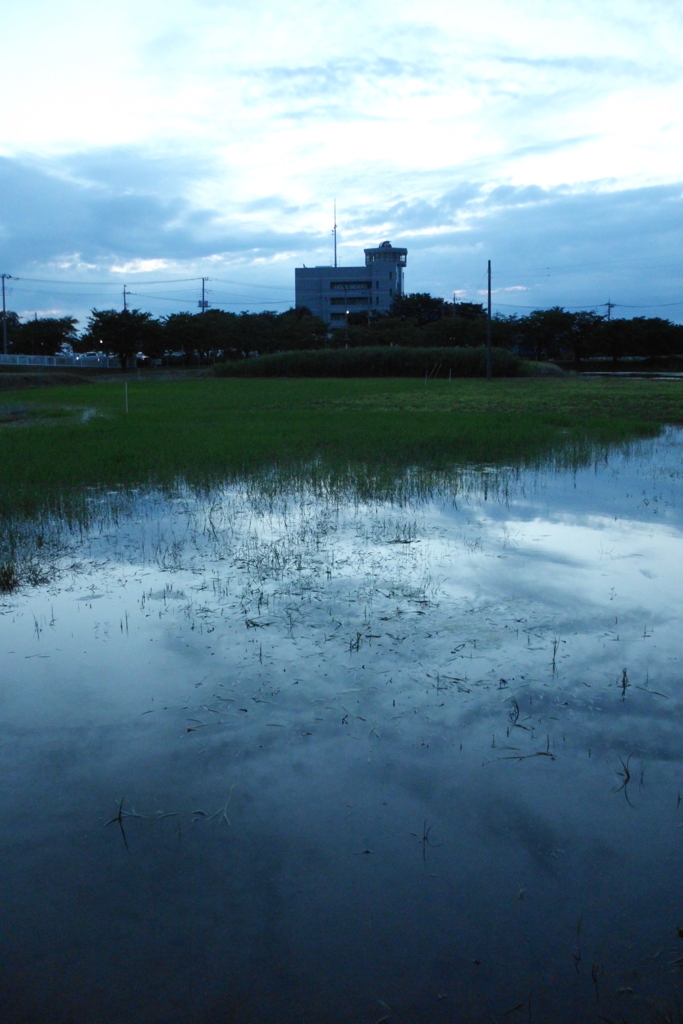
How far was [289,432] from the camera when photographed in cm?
1866

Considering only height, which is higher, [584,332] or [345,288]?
[345,288]

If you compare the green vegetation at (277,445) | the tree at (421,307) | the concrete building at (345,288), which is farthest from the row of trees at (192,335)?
the green vegetation at (277,445)

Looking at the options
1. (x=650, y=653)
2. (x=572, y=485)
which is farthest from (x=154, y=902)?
(x=572, y=485)

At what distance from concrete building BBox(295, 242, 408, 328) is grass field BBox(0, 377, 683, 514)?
96.7m

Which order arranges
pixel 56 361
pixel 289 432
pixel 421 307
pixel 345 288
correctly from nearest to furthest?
1. pixel 289 432
2. pixel 56 361
3. pixel 421 307
4. pixel 345 288

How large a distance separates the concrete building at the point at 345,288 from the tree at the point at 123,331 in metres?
58.3

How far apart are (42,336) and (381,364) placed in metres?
43.0

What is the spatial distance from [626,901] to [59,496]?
364 inches

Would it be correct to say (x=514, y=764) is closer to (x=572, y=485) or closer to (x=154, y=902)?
(x=154, y=902)

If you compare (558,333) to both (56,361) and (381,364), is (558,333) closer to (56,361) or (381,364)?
(381,364)

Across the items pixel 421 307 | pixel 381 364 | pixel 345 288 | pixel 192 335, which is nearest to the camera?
pixel 381 364

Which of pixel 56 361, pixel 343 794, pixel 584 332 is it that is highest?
pixel 584 332

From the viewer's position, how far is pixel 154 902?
298 cm

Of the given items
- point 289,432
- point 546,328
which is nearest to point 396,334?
point 546,328
